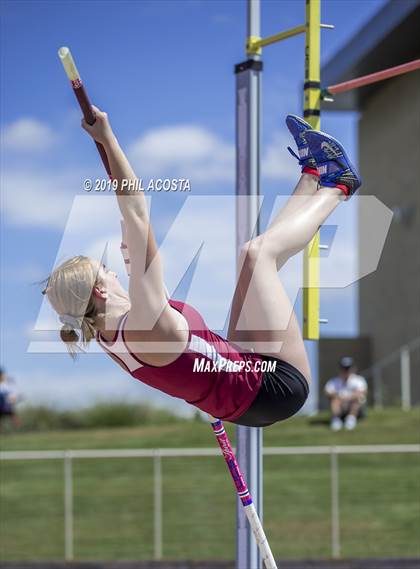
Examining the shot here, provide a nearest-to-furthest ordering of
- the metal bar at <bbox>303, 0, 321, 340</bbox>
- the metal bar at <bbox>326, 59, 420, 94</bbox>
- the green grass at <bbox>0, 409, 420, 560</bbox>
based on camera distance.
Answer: the metal bar at <bbox>326, 59, 420, 94</bbox>
the metal bar at <bbox>303, 0, 321, 340</bbox>
the green grass at <bbox>0, 409, 420, 560</bbox>

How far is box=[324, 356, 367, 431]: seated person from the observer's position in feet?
36.4

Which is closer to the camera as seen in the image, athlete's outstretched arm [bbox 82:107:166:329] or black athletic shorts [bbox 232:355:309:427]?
athlete's outstretched arm [bbox 82:107:166:329]

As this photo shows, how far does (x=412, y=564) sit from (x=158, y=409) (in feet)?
25.5

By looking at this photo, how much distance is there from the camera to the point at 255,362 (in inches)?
132

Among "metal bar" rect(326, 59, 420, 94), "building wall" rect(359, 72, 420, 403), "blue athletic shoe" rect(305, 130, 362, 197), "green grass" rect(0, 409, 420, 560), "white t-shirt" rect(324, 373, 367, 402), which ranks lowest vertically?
"green grass" rect(0, 409, 420, 560)

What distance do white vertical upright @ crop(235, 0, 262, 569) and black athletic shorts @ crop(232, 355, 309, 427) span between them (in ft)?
3.77

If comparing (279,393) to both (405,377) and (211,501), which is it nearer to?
(211,501)

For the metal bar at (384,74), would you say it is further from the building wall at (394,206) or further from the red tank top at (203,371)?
the building wall at (394,206)

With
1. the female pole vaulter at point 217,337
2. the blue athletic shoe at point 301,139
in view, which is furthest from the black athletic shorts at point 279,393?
the blue athletic shoe at point 301,139

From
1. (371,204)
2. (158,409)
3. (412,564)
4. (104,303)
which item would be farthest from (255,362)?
(158,409)

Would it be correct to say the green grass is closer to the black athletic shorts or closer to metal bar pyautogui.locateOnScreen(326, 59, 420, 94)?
metal bar pyautogui.locateOnScreen(326, 59, 420, 94)

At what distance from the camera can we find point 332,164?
3541 mm

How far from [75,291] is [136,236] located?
0.36m

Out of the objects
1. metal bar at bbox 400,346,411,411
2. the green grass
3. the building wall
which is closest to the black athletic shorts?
the green grass
